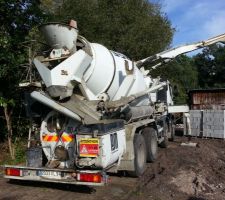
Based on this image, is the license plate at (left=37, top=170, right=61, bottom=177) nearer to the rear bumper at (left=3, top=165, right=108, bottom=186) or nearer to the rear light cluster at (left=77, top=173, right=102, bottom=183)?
the rear bumper at (left=3, top=165, right=108, bottom=186)

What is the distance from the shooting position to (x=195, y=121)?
845 inches

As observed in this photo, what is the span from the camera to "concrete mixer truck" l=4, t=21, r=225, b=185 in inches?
309

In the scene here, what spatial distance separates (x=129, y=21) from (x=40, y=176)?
18073 mm

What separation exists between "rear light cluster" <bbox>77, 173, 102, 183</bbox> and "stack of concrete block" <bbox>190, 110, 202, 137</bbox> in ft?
47.9

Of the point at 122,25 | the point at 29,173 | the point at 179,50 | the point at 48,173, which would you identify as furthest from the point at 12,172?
the point at 122,25

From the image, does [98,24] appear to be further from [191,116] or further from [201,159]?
[201,159]

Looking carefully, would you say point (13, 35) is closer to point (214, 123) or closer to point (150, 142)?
point (150, 142)

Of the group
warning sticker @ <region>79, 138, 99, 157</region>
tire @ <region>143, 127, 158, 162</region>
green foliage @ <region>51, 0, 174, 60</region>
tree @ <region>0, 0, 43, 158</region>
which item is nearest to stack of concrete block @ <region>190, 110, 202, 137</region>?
green foliage @ <region>51, 0, 174, 60</region>

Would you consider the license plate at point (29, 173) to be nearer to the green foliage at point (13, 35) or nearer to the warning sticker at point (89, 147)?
the warning sticker at point (89, 147)

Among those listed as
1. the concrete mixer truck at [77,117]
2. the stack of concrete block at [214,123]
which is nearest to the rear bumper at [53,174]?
the concrete mixer truck at [77,117]

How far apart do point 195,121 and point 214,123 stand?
1129mm

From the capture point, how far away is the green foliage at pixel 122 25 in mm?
22192

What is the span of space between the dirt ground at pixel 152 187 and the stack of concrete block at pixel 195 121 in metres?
9.72

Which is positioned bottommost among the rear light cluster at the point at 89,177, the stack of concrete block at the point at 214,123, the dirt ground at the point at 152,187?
the dirt ground at the point at 152,187
